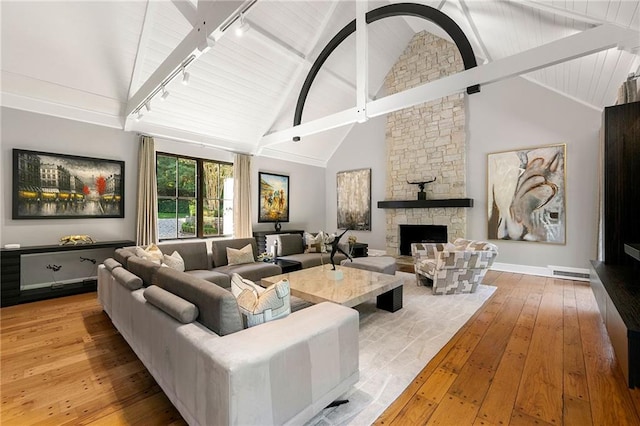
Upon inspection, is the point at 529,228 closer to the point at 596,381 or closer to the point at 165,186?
the point at 596,381

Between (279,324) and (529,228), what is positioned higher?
(529,228)

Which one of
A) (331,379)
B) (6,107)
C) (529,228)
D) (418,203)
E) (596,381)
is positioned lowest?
(596,381)

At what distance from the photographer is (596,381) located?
199 cm

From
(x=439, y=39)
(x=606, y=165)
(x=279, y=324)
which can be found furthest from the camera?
(x=439, y=39)

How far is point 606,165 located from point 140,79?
259 inches

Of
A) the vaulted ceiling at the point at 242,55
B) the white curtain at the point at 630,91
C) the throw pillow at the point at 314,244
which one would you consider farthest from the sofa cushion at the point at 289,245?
the white curtain at the point at 630,91

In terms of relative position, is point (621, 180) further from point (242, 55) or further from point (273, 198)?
point (273, 198)

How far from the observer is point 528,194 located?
523cm

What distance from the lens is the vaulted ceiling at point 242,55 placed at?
2.90m

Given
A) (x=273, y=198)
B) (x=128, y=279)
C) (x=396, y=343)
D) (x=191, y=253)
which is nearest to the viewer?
(x=128, y=279)

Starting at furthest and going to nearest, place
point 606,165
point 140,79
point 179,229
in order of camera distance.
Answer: point 179,229 → point 140,79 → point 606,165

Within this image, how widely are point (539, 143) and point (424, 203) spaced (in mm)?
2371

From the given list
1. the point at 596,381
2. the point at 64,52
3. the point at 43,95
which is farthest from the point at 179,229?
the point at 596,381

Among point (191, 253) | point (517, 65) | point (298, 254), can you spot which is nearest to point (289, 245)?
point (298, 254)
